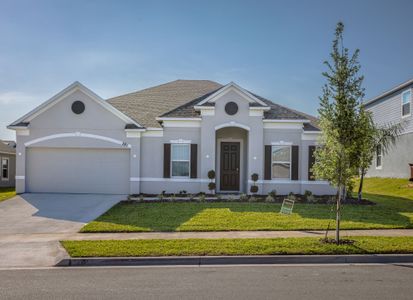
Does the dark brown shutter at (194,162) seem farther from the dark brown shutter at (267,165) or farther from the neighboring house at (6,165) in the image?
the neighboring house at (6,165)

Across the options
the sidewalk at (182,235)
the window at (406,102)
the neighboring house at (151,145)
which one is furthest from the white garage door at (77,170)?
the window at (406,102)

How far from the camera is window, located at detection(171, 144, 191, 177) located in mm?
19406

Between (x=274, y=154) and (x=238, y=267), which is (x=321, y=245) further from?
(x=274, y=154)

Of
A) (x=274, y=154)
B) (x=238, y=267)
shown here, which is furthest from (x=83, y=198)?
(x=238, y=267)

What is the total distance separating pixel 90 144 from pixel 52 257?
1099cm

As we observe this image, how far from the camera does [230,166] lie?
20359 millimetres

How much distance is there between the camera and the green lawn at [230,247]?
8.52 m

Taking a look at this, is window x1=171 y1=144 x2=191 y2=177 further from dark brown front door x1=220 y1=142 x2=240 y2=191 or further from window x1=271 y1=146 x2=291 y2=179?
window x1=271 y1=146 x2=291 y2=179

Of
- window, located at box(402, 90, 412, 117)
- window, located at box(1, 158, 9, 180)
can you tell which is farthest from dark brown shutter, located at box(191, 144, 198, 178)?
window, located at box(1, 158, 9, 180)

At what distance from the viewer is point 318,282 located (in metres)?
A: 6.77

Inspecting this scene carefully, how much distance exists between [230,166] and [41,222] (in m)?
10.3

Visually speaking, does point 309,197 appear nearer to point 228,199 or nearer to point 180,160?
point 228,199

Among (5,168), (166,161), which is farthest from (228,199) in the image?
(5,168)

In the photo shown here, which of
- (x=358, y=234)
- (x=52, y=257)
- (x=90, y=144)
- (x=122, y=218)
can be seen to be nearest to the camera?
(x=52, y=257)
